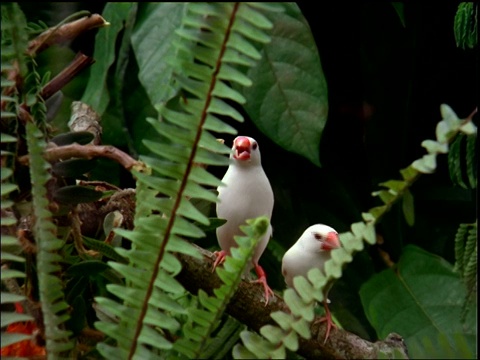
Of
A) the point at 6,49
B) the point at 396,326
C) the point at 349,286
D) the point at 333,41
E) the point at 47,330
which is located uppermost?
the point at 6,49

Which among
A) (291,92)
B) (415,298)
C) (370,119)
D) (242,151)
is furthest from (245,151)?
(370,119)

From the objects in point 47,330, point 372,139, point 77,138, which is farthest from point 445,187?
point 47,330

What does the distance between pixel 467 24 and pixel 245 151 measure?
184 millimetres

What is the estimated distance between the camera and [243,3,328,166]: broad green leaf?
1045 mm

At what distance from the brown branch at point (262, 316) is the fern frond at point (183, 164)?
0.13 m

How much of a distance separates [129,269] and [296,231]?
3.04 ft

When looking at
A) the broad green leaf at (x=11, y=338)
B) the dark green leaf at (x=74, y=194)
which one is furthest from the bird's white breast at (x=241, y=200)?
the broad green leaf at (x=11, y=338)

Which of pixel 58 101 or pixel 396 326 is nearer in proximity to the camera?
pixel 58 101

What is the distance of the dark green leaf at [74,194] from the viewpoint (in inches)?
19.5

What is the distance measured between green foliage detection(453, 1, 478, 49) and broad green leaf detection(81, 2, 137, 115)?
2.18ft

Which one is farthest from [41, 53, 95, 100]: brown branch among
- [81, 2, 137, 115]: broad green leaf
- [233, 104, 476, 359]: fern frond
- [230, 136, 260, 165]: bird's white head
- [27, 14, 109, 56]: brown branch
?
[81, 2, 137, 115]: broad green leaf

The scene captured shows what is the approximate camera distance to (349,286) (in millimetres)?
1356

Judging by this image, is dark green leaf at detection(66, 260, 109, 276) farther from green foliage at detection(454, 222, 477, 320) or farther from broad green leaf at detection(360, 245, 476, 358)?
broad green leaf at detection(360, 245, 476, 358)

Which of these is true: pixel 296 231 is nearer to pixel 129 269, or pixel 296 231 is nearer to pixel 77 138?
pixel 77 138
